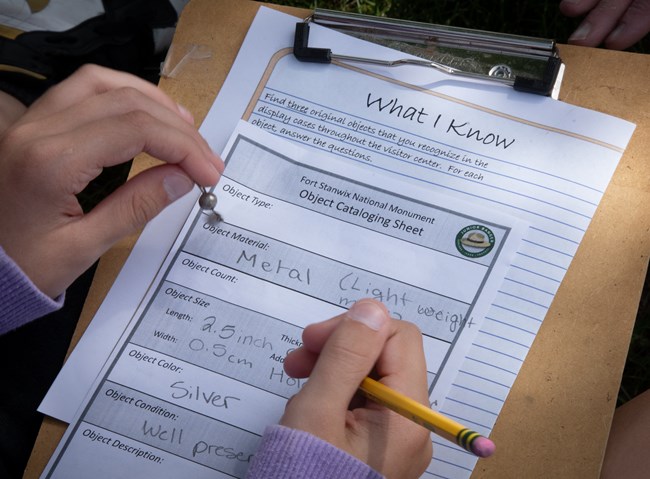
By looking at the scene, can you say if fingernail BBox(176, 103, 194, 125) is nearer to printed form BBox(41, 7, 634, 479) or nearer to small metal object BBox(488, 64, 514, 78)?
printed form BBox(41, 7, 634, 479)

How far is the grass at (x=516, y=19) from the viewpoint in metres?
1.01

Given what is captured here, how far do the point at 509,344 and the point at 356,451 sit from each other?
228 millimetres

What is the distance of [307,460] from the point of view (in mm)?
562

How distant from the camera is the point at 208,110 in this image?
816 mm

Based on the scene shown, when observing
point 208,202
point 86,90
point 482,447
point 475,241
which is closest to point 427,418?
point 482,447

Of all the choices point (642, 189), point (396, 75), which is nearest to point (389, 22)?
point (396, 75)

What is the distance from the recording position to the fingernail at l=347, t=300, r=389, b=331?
0.60 meters

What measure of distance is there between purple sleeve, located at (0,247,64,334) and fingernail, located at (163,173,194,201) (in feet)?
0.55

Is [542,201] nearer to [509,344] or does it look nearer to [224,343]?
[509,344]

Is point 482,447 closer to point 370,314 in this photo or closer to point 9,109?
point 370,314

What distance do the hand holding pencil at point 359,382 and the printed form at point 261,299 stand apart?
0.09 m

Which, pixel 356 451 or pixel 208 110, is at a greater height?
pixel 208 110

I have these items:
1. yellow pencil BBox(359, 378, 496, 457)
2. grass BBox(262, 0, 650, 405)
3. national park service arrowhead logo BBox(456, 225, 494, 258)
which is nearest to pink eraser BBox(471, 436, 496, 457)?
yellow pencil BBox(359, 378, 496, 457)

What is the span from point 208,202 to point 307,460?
1.08 feet
